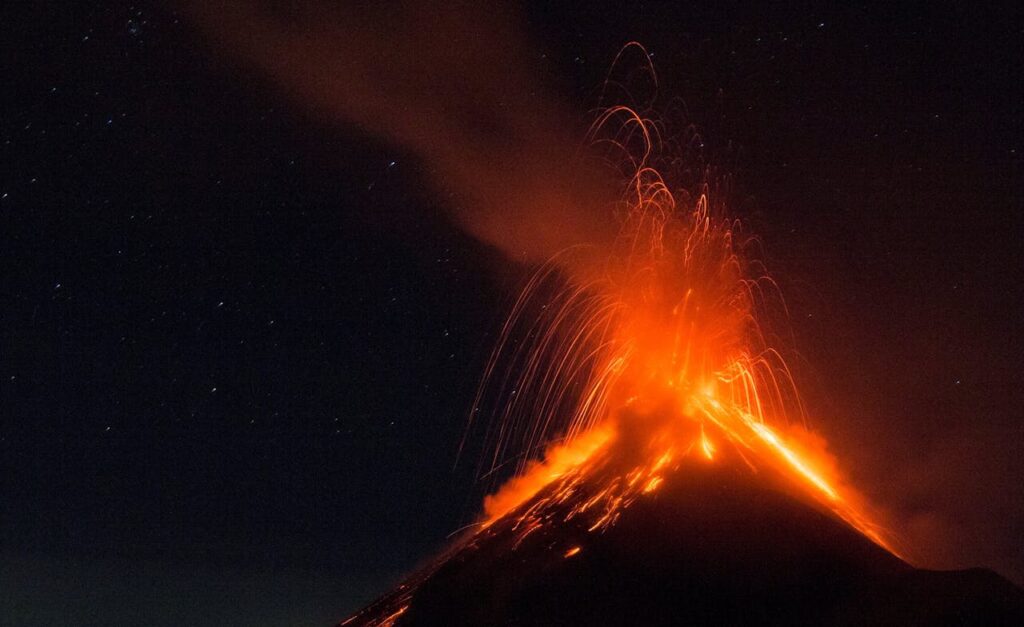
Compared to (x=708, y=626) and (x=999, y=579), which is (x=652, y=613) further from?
(x=999, y=579)

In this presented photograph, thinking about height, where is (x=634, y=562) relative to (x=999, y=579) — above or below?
above

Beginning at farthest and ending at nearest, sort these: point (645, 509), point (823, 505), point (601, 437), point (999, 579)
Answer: point (601, 437) → point (823, 505) → point (645, 509) → point (999, 579)

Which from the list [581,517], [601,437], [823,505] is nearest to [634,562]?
[581,517]

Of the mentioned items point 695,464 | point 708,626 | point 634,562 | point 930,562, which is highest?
point 695,464

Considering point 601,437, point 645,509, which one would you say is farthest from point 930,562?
point 645,509

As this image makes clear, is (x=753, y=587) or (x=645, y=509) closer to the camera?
(x=753, y=587)

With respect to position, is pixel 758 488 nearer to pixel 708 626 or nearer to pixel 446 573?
pixel 708 626

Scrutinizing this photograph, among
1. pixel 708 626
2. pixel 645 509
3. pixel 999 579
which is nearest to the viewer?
pixel 999 579
